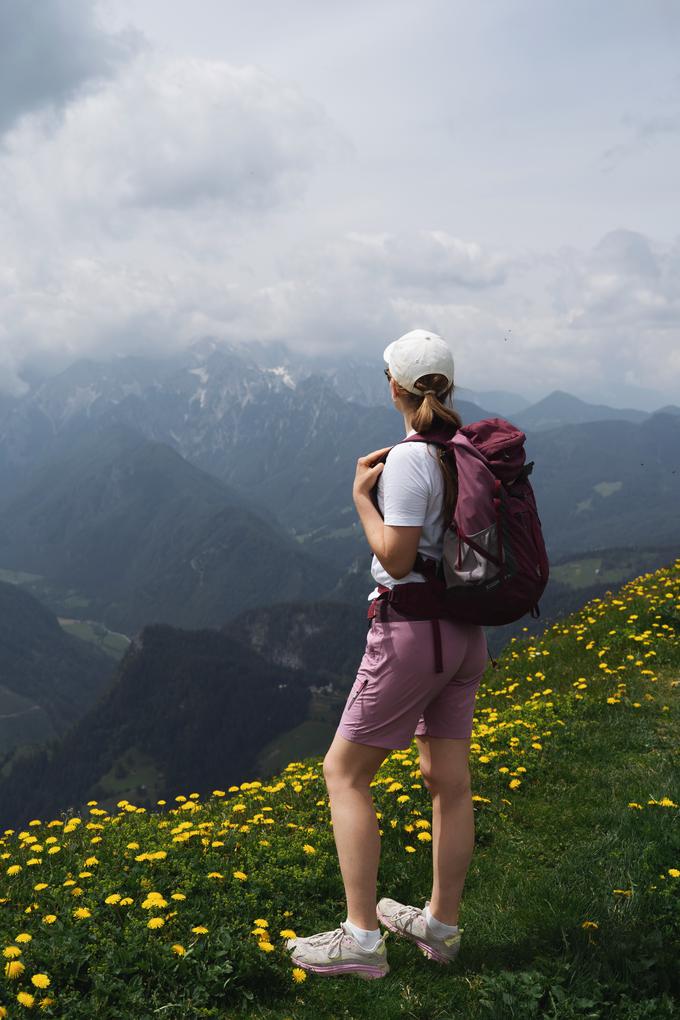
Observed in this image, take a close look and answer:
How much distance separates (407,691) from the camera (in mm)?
4078

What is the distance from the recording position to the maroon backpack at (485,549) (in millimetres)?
3889

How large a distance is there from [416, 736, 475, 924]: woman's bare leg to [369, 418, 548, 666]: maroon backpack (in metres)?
0.89

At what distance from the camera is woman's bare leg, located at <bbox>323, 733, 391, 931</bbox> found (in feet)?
13.9

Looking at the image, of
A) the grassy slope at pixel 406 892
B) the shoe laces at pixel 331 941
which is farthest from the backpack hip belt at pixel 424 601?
the grassy slope at pixel 406 892

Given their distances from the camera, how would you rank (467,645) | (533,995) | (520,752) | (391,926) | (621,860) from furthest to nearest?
(520,752), (621,860), (391,926), (467,645), (533,995)

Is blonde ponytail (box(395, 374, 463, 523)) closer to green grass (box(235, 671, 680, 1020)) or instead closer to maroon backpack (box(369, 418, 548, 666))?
maroon backpack (box(369, 418, 548, 666))

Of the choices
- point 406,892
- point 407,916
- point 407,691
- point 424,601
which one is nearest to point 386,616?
point 424,601

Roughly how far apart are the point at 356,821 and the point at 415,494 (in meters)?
1.99

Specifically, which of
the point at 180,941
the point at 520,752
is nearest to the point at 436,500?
the point at 180,941

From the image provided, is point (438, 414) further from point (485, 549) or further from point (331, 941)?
point (331, 941)

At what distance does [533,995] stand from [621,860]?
203cm

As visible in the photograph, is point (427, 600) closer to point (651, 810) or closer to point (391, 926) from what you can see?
point (391, 926)

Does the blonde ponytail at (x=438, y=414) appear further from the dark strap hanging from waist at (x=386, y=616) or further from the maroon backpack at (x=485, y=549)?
the dark strap hanging from waist at (x=386, y=616)

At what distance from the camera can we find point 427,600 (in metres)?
4.04
